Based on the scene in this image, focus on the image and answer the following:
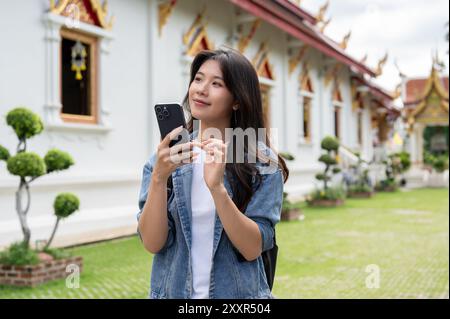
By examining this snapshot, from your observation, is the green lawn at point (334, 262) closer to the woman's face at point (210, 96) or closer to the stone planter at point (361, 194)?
the woman's face at point (210, 96)

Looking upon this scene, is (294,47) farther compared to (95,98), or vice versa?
(294,47)

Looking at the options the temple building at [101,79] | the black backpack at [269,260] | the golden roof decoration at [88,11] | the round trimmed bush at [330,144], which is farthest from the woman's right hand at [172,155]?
the round trimmed bush at [330,144]

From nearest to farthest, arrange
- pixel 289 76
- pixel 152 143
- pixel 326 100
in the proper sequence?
pixel 152 143 → pixel 289 76 → pixel 326 100

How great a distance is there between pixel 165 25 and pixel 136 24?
744 millimetres

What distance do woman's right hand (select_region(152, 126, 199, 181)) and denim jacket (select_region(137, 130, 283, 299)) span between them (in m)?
0.11

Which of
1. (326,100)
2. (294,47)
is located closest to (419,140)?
(326,100)

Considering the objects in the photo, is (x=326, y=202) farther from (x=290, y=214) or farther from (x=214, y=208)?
(x=214, y=208)

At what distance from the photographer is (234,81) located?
58.1 inches

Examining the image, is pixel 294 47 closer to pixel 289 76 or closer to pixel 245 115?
pixel 289 76

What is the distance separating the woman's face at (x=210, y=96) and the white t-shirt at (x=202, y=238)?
0.10m

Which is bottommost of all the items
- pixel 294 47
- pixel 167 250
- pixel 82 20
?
pixel 167 250

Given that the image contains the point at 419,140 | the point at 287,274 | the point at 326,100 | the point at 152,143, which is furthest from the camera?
the point at 419,140

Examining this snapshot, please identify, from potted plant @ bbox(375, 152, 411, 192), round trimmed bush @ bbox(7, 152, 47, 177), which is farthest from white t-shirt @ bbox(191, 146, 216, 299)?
potted plant @ bbox(375, 152, 411, 192)

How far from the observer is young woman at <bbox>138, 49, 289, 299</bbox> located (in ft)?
4.73
